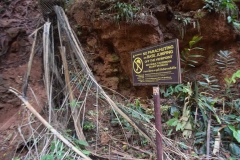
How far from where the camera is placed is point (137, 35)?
3.94 meters

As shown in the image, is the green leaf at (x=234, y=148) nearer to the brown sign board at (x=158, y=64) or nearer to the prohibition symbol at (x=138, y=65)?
the brown sign board at (x=158, y=64)

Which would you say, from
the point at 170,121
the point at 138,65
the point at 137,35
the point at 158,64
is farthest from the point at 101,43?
the point at 158,64

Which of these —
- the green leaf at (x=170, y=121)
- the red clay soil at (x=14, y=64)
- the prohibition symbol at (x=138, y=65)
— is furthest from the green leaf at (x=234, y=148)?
the red clay soil at (x=14, y=64)

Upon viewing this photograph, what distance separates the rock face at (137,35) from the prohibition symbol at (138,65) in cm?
159

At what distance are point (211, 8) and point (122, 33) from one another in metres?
1.82

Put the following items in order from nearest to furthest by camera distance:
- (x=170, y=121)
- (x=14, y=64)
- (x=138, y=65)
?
(x=138, y=65) < (x=170, y=121) < (x=14, y=64)

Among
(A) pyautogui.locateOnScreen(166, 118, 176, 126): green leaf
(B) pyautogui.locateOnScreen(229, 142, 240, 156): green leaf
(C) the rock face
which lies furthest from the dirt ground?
(B) pyautogui.locateOnScreen(229, 142, 240, 156): green leaf

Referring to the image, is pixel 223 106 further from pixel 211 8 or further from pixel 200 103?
pixel 211 8

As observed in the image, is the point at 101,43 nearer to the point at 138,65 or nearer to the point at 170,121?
the point at 138,65

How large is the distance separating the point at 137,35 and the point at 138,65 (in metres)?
1.74

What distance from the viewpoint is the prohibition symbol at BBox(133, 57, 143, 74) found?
2.35 metres

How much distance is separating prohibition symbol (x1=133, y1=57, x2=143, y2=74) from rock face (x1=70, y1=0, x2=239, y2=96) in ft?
5.21

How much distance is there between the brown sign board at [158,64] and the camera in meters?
1.97

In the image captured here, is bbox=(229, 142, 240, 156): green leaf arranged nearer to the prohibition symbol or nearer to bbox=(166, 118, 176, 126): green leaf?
bbox=(166, 118, 176, 126): green leaf
